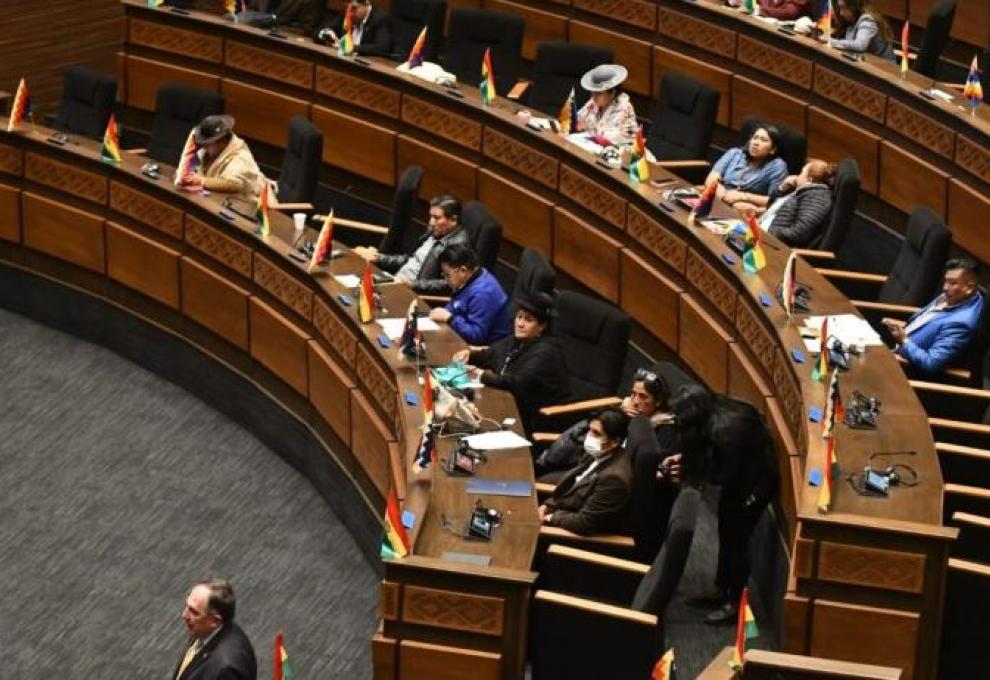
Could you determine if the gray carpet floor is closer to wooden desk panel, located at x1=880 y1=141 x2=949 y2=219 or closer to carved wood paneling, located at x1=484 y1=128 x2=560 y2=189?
carved wood paneling, located at x1=484 y1=128 x2=560 y2=189

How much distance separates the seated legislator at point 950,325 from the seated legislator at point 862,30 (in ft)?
6.93

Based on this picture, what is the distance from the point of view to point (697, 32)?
8.45 m

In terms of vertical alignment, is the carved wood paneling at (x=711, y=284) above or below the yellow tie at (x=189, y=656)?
above

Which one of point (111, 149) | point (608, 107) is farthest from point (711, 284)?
point (111, 149)

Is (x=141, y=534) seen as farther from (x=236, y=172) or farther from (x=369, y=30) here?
(x=369, y=30)

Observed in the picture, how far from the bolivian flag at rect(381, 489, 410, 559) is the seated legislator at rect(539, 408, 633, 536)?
0.74 m

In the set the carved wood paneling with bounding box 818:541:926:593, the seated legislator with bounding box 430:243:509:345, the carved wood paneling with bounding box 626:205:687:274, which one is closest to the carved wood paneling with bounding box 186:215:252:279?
the seated legislator with bounding box 430:243:509:345

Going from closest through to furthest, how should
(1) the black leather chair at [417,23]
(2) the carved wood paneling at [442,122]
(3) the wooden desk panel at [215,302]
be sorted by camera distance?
(3) the wooden desk panel at [215,302] < (2) the carved wood paneling at [442,122] < (1) the black leather chair at [417,23]

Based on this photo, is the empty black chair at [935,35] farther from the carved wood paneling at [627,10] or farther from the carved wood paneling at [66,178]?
the carved wood paneling at [66,178]

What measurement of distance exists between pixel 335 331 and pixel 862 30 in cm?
276

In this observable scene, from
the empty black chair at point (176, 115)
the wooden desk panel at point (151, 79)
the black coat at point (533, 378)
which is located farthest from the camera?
the wooden desk panel at point (151, 79)

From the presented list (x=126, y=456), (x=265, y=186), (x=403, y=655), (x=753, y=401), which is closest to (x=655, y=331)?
(x=753, y=401)

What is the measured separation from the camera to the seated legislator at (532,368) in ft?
20.2

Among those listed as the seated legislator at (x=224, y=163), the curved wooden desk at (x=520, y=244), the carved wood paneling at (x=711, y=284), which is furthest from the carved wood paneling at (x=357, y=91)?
the carved wood paneling at (x=711, y=284)
